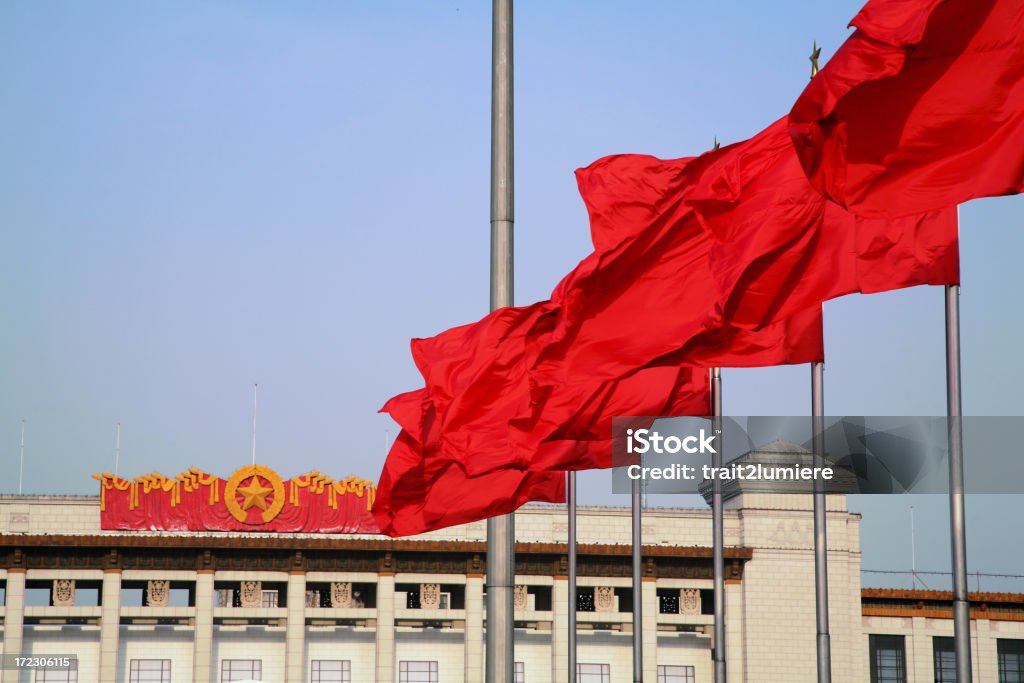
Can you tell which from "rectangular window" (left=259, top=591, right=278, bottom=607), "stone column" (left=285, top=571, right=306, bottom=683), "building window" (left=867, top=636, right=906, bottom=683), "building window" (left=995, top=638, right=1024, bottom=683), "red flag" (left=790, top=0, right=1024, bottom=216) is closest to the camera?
"red flag" (left=790, top=0, right=1024, bottom=216)

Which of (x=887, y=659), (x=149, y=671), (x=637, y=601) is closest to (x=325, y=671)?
(x=149, y=671)

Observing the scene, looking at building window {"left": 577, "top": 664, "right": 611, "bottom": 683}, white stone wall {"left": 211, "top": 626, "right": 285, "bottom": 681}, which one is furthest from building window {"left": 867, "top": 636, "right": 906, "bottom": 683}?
white stone wall {"left": 211, "top": 626, "right": 285, "bottom": 681}

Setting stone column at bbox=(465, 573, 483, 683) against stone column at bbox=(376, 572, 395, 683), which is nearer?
stone column at bbox=(376, 572, 395, 683)

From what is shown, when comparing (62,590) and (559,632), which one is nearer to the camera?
(62,590)

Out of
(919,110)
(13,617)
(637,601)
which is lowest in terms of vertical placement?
(637,601)

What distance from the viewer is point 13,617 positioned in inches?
2341

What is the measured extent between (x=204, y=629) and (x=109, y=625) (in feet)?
12.4

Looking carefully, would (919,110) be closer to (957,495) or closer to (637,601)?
(957,495)

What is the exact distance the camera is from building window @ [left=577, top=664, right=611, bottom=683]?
62938 millimetres

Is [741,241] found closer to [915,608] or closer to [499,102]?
[499,102]

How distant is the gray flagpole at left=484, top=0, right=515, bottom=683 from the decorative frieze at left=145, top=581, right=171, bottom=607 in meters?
46.8

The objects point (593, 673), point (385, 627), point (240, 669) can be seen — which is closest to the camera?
point (240, 669)

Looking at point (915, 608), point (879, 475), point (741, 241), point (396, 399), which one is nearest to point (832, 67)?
point (741, 241)

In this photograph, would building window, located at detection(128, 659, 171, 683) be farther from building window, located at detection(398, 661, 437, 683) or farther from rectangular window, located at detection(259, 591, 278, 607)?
building window, located at detection(398, 661, 437, 683)
